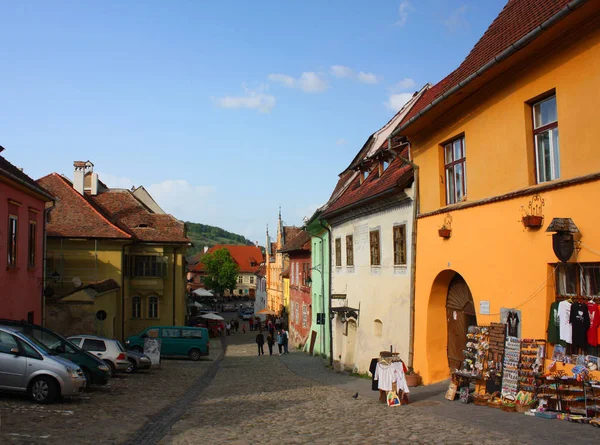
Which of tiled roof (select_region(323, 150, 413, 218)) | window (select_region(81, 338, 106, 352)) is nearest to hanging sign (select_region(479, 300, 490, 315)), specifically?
tiled roof (select_region(323, 150, 413, 218))

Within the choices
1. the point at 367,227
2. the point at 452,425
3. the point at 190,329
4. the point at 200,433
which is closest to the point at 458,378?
Answer: the point at 452,425

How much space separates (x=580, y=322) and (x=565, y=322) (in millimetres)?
294

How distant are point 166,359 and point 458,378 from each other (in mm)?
22691

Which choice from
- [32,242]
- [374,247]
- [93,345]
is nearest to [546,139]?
[374,247]

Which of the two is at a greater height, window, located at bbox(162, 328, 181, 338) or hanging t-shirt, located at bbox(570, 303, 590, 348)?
hanging t-shirt, located at bbox(570, 303, 590, 348)

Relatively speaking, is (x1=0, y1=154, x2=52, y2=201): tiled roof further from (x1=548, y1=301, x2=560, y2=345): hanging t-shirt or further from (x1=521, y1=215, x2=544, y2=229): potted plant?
(x1=548, y1=301, x2=560, y2=345): hanging t-shirt

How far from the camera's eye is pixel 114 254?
37188mm

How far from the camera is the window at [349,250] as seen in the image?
83.1ft

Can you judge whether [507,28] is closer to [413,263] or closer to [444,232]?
[444,232]

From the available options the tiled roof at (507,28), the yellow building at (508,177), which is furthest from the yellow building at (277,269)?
the tiled roof at (507,28)

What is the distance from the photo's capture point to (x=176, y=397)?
56.7 ft

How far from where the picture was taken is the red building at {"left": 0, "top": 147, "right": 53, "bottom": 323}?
2030 centimetres

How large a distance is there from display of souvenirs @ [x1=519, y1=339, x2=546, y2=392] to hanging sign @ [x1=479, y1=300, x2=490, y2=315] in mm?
1632

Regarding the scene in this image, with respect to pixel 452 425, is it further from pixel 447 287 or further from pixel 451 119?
pixel 451 119
